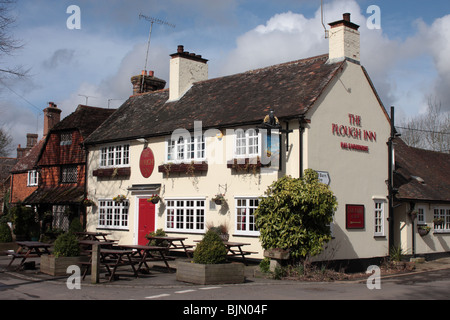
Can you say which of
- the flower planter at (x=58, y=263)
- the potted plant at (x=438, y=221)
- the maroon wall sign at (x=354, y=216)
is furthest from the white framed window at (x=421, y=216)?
the flower planter at (x=58, y=263)

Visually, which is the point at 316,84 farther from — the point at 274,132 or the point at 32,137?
the point at 32,137

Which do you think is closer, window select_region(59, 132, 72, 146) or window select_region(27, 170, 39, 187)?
window select_region(59, 132, 72, 146)

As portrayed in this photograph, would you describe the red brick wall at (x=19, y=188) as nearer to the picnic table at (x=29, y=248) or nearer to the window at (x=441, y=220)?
the picnic table at (x=29, y=248)

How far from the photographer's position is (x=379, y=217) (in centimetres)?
1988

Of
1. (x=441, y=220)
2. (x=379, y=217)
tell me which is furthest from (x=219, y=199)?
(x=441, y=220)

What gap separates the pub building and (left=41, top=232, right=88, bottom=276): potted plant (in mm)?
5505

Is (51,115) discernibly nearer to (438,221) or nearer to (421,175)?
(421,175)

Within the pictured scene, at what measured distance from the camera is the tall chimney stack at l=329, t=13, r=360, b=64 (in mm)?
18828

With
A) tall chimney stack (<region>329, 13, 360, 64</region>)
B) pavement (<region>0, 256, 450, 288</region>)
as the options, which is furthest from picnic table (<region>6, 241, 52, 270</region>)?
tall chimney stack (<region>329, 13, 360, 64</region>)

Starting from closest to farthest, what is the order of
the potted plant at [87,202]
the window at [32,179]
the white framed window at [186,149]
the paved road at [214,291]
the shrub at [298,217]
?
1. the paved road at [214,291]
2. the shrub at [298,217]
3. the white framed window at [186,149]
4. the potted plant at [87,202]
5. the window at [32,179]

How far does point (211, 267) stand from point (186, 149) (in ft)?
25.5

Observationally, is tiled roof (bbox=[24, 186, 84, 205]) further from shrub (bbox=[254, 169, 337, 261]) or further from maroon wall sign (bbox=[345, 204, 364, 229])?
maroon wall sign (bbox=[345, 204, 364, 229])

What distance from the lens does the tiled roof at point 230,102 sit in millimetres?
18078

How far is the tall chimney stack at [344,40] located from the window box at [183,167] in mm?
6379
